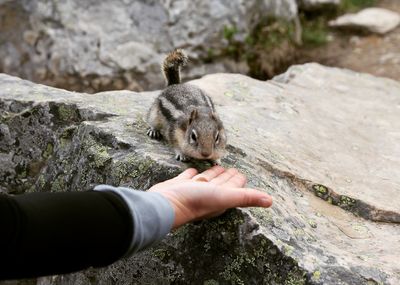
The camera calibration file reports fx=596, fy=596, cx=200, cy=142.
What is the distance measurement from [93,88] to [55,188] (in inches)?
135

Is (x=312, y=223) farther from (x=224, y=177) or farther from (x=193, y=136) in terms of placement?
(x=193, y=136)

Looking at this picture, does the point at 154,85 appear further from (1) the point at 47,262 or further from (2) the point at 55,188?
(1) the point at 47,262

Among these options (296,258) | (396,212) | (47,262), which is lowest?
(396,212)

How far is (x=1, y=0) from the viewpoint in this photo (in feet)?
22.3

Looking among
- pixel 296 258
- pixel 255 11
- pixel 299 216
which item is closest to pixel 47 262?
pixel 296 258

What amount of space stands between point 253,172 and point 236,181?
0.44 m

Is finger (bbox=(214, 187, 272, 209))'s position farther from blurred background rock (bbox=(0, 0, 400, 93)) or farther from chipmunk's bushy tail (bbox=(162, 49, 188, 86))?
blurred background rock (bbox=(0, 0, 400, 93))

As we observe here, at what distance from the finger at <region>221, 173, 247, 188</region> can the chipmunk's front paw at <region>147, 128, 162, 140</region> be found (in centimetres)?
84

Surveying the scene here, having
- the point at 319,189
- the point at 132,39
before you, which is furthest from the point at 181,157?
the point at 132,39

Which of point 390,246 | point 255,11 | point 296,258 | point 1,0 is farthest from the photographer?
point 255,11

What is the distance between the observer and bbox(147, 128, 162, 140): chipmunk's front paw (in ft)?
11.7

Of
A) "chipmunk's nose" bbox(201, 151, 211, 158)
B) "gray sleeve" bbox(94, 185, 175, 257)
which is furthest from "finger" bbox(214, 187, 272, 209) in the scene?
"chipmunk's nose" bbox(201, 151, 211, 158)

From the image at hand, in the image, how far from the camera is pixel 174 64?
13.9 ft

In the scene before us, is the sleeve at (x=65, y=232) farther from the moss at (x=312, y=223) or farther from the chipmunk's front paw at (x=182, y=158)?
the moss at (x=312, y=223)
